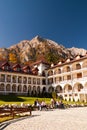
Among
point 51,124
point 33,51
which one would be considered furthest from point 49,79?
point 33,51

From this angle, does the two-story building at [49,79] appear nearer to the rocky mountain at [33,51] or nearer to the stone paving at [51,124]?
the stone paving at [51,124]

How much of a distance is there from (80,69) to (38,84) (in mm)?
17894

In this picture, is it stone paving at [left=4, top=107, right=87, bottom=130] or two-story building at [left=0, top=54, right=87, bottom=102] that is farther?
two-story building at [left=0, top=54, right=87, bottom=102]

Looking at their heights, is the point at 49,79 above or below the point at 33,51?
below

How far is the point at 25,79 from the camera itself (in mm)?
67938

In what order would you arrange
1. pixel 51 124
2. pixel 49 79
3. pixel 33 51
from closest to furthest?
pixel 51 124 < pixel 49 79 < pixel 33 51

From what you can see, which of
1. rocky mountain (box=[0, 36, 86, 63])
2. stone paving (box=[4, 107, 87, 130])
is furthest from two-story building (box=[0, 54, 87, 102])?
rocky mountain (box=[0, 36, 86, 63])

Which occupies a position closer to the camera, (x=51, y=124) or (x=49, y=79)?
(x=51, y=124)

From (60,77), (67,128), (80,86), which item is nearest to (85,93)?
(80,86)

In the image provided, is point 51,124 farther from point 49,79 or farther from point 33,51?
point 33,51

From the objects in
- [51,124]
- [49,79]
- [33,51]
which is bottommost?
[51,124]

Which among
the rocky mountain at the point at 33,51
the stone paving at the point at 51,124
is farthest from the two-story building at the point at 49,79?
the rocky mountain at the point at 33,51

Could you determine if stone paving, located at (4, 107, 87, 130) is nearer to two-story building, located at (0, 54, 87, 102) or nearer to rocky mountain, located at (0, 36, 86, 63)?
two-story building, located at (0, 54, 87, 102)

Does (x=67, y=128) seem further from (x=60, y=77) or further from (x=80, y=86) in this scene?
(x=60, y=77)
